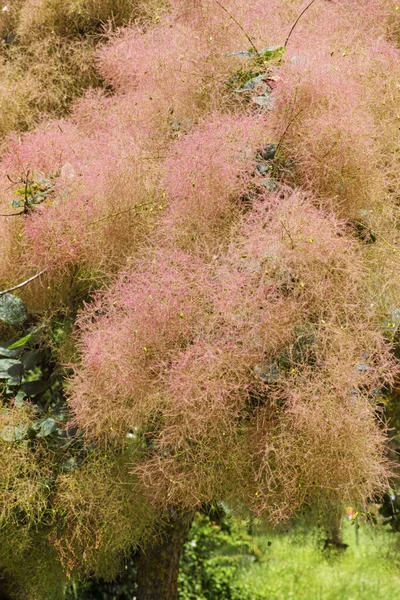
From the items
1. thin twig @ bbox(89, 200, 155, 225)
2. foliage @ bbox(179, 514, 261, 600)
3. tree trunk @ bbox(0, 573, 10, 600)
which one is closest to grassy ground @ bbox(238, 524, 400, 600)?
foliage @ bbox(179, 514, 261, 600)

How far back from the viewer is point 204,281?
1658 millimetres

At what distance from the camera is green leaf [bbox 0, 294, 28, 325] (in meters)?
1.93

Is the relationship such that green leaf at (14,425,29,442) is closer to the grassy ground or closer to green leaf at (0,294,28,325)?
green leaf at (0,294,28,325)

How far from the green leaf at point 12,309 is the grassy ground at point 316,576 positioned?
2365mm

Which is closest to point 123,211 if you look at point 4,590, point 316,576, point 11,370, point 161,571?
point 11,370

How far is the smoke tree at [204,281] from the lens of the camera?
161 centimetres

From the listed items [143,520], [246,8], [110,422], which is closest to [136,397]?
[110,422]

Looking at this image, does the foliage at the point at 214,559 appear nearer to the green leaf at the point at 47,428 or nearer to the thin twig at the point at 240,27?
the green leaf at the point at 47,428

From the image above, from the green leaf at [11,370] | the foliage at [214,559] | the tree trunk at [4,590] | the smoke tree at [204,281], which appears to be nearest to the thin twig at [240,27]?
the smoke tree at [204,281]

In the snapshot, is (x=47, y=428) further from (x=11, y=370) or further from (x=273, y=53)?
(x=273, y=53)

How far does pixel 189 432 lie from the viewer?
1.61 meters

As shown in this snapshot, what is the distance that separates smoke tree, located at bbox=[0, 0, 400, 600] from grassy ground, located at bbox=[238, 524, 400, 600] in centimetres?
220

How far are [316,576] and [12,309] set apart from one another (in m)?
3.18

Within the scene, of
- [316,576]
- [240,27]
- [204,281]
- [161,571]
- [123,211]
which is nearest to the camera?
[204,281]
